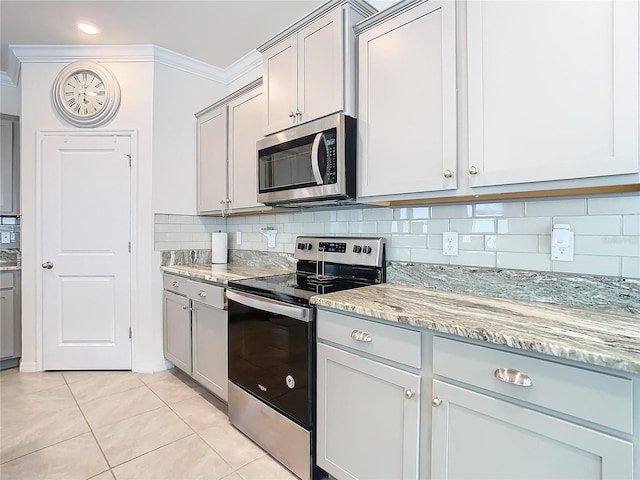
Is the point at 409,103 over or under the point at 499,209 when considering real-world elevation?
over

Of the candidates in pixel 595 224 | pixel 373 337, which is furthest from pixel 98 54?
pixel 595 224

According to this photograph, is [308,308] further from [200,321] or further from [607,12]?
[607,12]

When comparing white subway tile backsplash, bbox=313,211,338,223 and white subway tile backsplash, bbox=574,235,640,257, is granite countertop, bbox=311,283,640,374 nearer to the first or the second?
white subway tile backsplash, bbox=574,235,640,257

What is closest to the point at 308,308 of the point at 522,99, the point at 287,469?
the point at 287,469

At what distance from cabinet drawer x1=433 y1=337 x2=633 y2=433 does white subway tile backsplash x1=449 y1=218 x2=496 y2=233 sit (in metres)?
0.72

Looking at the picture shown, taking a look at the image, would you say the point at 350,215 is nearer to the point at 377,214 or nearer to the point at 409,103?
the point at 377,214

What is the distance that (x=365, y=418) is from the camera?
1.40 metres

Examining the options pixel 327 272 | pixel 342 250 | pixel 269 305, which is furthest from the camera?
pixel 327 272

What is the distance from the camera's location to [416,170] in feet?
5.18

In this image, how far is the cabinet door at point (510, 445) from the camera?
877mm

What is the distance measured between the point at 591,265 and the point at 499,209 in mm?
413

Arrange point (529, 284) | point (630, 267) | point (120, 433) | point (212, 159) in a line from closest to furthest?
point (630, 267) → point (529, 284) → point (120, 433) → point (212, 159)

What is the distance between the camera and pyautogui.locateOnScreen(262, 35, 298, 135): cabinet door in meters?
2.04

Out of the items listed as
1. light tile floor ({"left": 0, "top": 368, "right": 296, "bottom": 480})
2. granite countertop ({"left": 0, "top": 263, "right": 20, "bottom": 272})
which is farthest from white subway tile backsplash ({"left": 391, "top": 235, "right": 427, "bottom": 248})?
granite countertop ({"left": 0, "top": 263, "right": 20, "bottom": 272})
